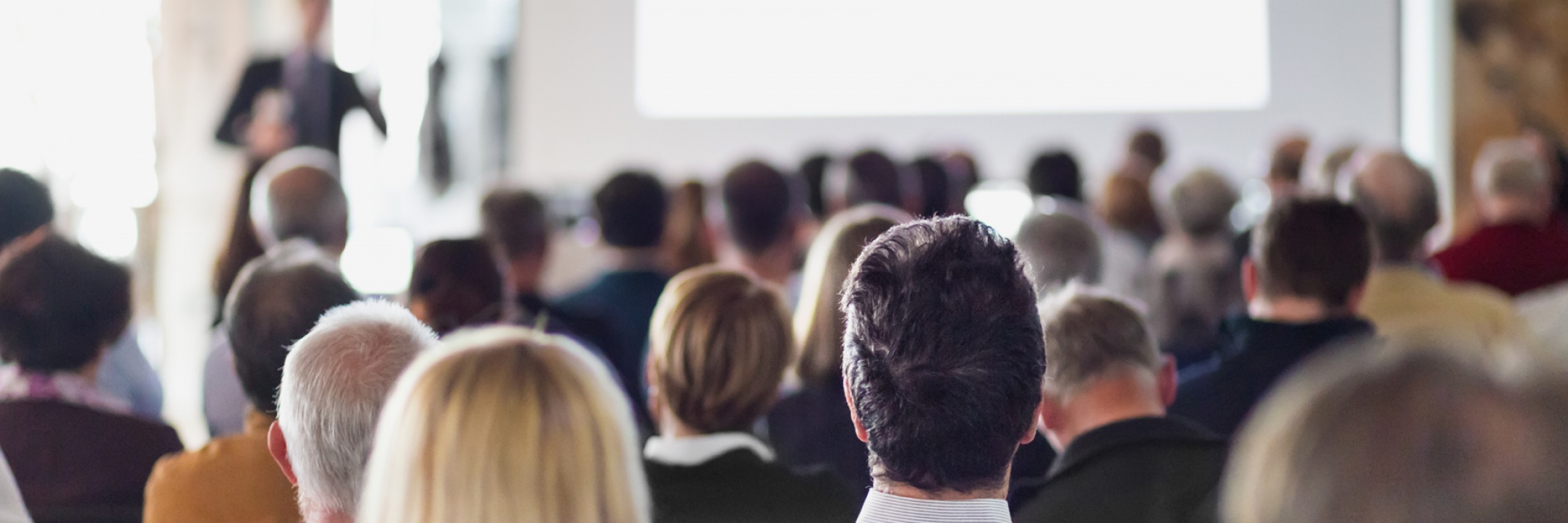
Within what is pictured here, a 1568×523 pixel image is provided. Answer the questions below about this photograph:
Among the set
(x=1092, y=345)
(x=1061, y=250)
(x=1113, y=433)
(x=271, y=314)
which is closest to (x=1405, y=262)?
(x=1061, y=250)

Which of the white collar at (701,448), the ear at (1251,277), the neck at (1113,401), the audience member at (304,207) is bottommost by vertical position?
the white collar at (701,448)

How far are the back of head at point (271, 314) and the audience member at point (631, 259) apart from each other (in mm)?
1247

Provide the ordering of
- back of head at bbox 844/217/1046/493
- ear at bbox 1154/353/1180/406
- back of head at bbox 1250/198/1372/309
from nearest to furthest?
back of head at bbox 844/217/1046/493
ear at bbox 1154/353/1180/406
back of head at bbox 1250/198/1372/309

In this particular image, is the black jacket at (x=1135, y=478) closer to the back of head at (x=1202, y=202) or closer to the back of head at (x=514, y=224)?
the back of head at (x=514, y=224)

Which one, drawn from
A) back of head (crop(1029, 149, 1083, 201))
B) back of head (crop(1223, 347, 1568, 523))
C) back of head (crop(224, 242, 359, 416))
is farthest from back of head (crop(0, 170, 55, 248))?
back of head (crop(1223, 347, 1568, 523))

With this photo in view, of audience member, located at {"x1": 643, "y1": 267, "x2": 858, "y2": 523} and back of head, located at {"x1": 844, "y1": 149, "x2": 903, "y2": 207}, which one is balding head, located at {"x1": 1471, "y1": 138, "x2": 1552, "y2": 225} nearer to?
back of head, located at {"x1": 844, "y1": 149, "x2": 903, "y2": 207}

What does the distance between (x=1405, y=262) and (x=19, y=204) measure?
358 centimetres

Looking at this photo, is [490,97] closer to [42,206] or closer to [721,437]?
[42,206]

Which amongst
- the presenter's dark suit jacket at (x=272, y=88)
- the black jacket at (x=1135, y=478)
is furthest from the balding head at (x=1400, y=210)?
the presenter's dark suit jacket at (x=272, y=88)

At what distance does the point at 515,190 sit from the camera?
3.78m

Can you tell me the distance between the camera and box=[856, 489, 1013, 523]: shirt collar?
1274mm

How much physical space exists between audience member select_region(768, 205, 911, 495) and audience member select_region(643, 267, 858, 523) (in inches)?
11.0

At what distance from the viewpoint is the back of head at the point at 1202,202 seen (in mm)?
4078

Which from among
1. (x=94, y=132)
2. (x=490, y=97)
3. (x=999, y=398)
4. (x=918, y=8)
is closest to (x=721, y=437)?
(x=999, y=398)
